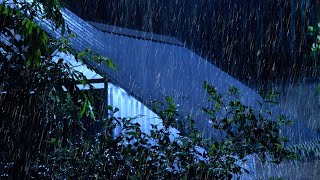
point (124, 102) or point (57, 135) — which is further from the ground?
point (124, 102)

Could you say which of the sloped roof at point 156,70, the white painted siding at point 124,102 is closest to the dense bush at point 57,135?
the sloped roof at point 156,70

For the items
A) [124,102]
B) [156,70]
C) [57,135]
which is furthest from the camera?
[156,70]

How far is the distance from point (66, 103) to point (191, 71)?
6.97 metres

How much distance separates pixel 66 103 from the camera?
4.25m

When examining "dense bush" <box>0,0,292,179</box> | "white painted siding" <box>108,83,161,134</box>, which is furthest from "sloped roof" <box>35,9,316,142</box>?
"dense bush" <box>0,0,292,179</box>

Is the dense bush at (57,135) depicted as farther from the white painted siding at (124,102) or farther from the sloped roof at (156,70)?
the white painted siding at (124,102)

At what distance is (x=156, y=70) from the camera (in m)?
10.1

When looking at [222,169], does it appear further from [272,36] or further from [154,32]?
[272,36]

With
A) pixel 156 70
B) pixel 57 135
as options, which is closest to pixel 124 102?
pixel 156 70

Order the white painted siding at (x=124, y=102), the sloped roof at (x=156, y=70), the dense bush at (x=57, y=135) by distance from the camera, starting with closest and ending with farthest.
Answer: the dense bush at (x=57, y=135) < the white painted siding at (x=124, y=102) < the sloped roof at (x=156, y=70)

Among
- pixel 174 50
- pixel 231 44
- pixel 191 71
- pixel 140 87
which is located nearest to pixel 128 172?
pixel 140 87

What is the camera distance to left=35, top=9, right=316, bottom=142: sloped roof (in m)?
8.46

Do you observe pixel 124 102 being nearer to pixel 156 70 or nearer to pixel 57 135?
pixel 156 70

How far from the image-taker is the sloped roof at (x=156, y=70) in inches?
333
